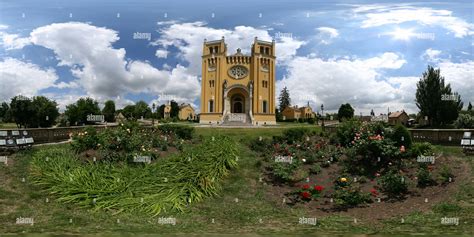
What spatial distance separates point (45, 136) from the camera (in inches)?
663

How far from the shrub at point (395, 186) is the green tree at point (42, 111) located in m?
39.3

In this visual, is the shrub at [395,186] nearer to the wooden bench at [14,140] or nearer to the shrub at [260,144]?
the shrub at [260,144]

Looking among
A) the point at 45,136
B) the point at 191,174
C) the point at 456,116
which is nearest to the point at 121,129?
the point at 45,136

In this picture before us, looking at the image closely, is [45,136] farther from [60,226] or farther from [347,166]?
[347,166]

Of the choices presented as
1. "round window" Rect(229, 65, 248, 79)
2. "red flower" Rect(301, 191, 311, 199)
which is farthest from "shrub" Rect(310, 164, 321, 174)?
"round window" Rect(229, 65, 248, 79)

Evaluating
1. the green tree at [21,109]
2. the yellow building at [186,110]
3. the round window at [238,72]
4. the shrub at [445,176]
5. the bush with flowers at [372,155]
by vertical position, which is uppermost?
the round window at [238,72]

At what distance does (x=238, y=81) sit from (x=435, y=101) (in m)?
27.2

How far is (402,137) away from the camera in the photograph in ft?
44.4

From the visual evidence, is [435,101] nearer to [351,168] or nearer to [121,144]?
[351,168]

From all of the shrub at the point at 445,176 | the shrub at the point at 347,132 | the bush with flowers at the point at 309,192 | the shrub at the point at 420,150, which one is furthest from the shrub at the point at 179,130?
the shrub at the point at 445,176

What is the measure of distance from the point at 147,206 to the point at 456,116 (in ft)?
155

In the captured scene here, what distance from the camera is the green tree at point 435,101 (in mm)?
43881

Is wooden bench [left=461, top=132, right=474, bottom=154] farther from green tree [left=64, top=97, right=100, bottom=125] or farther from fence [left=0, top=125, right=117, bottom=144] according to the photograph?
green tree [left=64, top=97, right=100, bottom=125]

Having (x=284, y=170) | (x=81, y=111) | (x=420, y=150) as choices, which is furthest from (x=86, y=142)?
(x=81, y=111)
